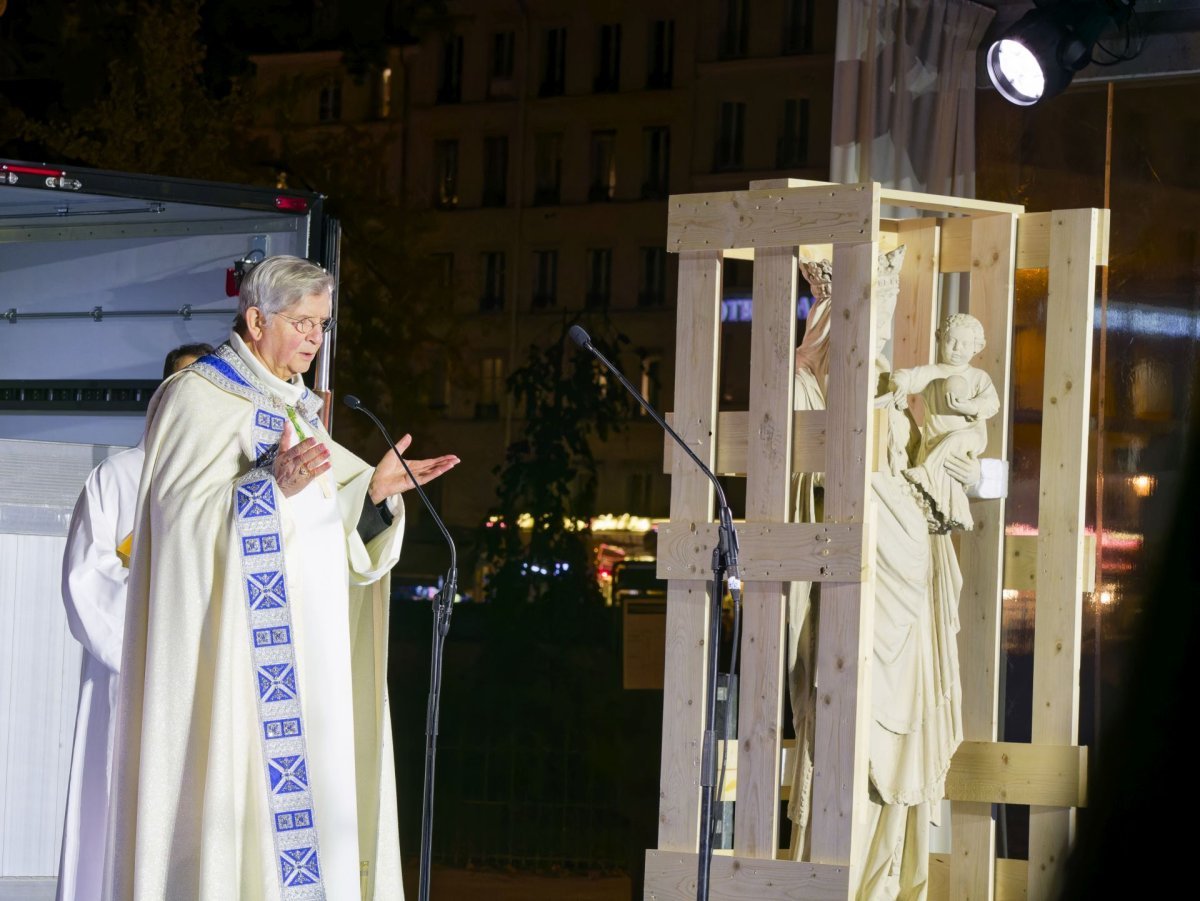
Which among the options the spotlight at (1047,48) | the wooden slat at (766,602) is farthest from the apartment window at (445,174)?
the wooden slat at (766,602)

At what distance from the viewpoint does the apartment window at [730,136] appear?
27.6 feet

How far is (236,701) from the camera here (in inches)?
127

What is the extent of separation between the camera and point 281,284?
3355 mm

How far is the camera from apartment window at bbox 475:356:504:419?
8992 mm

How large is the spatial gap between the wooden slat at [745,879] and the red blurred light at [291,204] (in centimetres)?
217

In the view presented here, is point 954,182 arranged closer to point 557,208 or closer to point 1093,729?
point 1093,729

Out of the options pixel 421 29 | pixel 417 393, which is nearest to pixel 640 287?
pixel 417 393

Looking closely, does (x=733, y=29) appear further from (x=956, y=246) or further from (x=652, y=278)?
(x=956, y=246)

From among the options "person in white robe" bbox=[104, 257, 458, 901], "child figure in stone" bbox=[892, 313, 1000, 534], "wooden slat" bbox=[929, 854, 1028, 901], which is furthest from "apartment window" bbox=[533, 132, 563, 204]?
"person in white robe" bbox=[104, 257, 458, 901]

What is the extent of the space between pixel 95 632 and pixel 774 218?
192 centimetres

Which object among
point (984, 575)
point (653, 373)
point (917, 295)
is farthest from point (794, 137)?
point (984, 575)

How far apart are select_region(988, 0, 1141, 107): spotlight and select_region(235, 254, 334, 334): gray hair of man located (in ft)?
10.0

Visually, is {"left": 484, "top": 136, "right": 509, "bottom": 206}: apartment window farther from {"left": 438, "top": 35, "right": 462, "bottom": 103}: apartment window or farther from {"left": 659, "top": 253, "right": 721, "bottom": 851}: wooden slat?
{"left": 659, "top": 253, "right": 721, "bottom": 851}: wooden slat

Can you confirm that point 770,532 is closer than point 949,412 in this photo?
Yes
